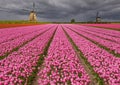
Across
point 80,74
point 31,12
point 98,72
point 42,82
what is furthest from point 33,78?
point 31,12

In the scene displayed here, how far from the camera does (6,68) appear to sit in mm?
7887

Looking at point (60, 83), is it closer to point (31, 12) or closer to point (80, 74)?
point (80, 74)

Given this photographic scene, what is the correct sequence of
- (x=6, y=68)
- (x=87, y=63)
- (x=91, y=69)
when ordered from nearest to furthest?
(x=6, y=68) < (x=91, y=69) < (x=87, y=63)

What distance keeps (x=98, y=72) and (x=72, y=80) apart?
1.71 meters

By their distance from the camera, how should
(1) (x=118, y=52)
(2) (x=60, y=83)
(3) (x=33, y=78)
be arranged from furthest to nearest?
(1) (x=118, y=52), (3) (x=33, y=78), (2) (x=60, y=83)

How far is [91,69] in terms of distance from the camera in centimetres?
852

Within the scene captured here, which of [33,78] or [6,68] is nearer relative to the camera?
[33,78]

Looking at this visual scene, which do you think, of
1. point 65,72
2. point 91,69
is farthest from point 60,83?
point 91,69

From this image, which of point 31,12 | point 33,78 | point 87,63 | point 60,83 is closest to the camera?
point 60,83

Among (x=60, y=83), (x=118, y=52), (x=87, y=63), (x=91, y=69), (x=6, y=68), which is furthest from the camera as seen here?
(x=118, y=52)

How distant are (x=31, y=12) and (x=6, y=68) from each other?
12400cm

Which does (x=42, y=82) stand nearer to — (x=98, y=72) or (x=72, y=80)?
(x=72, y=80)

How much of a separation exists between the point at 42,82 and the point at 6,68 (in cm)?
229

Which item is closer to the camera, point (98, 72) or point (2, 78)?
point (2, 78)
